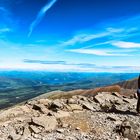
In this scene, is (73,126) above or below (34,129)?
above

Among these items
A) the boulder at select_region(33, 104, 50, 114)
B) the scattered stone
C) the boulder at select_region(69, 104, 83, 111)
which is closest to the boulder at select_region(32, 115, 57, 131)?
the scattered stone

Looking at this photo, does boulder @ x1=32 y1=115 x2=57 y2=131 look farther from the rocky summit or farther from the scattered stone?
the scattered stone

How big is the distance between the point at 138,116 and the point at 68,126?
29.5ft

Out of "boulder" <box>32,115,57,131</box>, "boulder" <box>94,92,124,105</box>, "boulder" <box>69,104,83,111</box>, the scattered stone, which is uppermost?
"boulder" <box>94,92,124,105</box>

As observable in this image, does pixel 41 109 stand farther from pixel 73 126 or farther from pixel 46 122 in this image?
pixel 73 126

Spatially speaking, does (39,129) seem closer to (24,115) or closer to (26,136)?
(26,136)

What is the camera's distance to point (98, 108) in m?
38.5

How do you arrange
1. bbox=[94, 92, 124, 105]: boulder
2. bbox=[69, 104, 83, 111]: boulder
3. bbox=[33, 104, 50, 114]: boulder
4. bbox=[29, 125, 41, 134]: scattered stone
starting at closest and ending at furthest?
1. bbox=[29, 125, 41, 134]: scattered stone
2. bbox=[33, 104, 50, 114]: boulder
3. bbox=[69, 104, 83, 111]: boulder
4. bbox=[94, 92, 124, 105]: boulder

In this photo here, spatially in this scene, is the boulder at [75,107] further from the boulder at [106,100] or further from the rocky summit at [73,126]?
the boulder at [106,100]

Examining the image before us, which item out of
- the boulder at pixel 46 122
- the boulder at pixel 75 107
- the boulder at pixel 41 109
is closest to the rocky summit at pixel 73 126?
the boulder at pixel 46 122

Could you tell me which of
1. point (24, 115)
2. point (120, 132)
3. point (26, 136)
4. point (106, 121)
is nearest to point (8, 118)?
point (24, 115)

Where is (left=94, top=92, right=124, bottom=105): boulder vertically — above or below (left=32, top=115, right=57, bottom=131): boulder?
above

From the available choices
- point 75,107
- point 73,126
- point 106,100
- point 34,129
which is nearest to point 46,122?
point 34,129

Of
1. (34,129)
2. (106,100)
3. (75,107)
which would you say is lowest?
(34,129)
